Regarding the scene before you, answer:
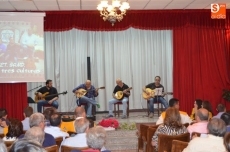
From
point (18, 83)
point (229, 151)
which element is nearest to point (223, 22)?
point (18, 83)

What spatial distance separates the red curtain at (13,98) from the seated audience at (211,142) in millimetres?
7030

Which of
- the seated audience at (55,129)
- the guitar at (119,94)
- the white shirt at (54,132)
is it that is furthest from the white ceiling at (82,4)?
the white shirt at (54,132)

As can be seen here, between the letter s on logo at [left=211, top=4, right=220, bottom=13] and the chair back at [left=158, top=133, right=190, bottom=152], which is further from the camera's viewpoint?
the letter s on logo at [left=211, top=4, right=220, bottom=13]

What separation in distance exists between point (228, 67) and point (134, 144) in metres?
4.86

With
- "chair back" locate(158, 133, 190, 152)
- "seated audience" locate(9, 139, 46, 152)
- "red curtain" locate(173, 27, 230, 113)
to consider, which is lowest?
"chair back" locate(158, 133, 190, 152)

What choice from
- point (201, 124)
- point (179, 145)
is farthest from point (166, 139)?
point (179, 145)

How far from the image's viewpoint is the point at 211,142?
334cm

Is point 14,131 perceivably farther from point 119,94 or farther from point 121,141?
point 119,94

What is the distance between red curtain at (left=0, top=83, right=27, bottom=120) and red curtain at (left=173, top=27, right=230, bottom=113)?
4.31 meters

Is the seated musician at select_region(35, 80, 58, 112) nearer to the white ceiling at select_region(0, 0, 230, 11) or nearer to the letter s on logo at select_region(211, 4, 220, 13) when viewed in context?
the white ceiling at select_region(0, 0, 230, 11)

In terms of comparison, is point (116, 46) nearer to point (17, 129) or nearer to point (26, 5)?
point (26, 5)

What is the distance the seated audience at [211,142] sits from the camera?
3291mm

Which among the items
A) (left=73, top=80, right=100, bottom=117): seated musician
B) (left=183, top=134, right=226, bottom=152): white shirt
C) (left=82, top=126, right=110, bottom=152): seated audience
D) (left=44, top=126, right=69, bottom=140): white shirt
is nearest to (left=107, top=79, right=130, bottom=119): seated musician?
→ (left=73, top=80, right=100, bottom=117): seated musician

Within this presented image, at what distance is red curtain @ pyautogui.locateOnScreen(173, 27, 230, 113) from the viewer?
33.8ft
